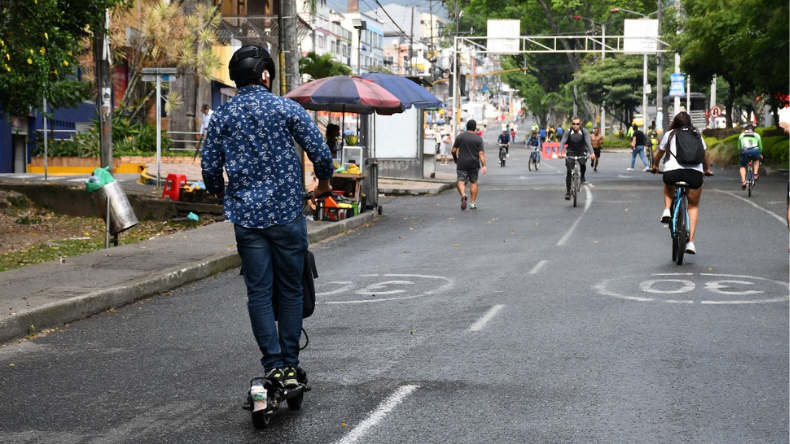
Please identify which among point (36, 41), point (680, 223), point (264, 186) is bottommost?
point (680, 223)

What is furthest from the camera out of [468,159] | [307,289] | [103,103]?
[468,159]

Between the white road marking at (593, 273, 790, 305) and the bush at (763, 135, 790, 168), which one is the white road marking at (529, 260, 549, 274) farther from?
the bush at (763, 135, 790, 168)

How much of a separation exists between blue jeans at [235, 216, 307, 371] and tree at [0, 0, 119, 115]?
10.6m

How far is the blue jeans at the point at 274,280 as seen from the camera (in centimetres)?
599

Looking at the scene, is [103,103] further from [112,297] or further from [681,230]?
[681,230]

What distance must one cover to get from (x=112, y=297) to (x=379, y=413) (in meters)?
5.08

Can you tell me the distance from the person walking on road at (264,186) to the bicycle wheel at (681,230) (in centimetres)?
758

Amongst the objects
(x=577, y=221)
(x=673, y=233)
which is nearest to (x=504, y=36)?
(x=577, y=221)

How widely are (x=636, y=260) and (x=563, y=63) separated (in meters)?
83.9

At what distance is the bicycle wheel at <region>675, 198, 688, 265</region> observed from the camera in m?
12.8

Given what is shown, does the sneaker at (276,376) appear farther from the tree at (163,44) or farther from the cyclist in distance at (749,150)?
the tree at (163,44)

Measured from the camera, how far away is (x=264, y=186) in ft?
19.6

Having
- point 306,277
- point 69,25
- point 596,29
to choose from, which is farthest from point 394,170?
point 596,29

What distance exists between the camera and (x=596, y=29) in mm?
77500
